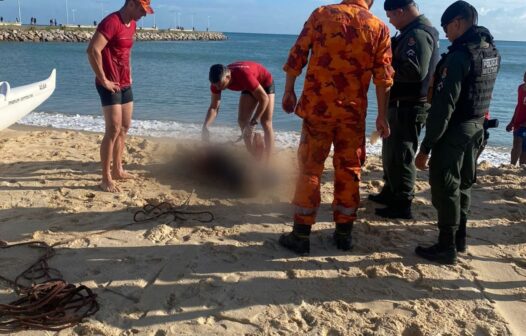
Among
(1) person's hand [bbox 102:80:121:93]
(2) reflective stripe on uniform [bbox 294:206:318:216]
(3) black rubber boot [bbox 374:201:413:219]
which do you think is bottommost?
(3) black rubber boot [bbox 374:201:413:219]

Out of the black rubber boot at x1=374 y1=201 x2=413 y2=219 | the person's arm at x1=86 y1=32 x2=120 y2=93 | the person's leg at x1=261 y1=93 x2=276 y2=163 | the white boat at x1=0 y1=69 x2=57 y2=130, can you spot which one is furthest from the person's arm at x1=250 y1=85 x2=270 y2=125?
the white boat at x1=0 y1=69 x2=57 y2=130

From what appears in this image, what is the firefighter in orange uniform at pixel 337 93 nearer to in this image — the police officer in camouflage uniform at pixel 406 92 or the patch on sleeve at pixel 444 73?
the patch on sleeve at pixel 444 73

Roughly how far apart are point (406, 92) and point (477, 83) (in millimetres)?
949

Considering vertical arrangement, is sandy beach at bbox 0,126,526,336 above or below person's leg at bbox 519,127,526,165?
below

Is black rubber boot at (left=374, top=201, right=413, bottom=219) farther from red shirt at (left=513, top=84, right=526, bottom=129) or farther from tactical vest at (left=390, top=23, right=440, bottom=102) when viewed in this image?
red shirt at (left=513, top=84, right=526, bottom=129)

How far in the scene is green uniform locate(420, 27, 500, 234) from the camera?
10.8 ft

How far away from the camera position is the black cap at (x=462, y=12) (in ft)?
11.0

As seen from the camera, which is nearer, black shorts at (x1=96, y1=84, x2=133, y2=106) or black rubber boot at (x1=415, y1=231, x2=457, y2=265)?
black rubber boot at (x1=415, y1=231, x2=457, y2=265)

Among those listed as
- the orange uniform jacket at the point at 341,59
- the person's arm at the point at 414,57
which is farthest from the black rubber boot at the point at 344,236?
the person's arm at the point at 414,57

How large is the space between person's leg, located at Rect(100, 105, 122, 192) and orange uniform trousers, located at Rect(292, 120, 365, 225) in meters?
2.24

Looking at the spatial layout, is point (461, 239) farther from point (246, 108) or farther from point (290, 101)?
point (246, 108)

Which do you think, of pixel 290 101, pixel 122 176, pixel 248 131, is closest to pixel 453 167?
pixel 290 101

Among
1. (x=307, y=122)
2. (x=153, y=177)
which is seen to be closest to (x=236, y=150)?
(x=153, y=177)

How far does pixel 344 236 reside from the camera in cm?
384
